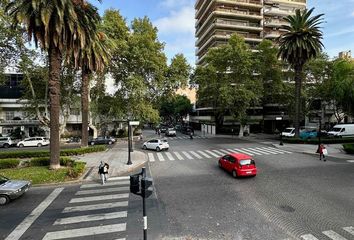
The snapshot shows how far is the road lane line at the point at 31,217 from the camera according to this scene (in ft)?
29.3

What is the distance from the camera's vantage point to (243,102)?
44250 millimetres

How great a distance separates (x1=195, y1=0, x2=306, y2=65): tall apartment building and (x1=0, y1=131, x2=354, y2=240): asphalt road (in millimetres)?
52170

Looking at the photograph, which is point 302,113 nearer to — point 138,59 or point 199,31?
point 138,59

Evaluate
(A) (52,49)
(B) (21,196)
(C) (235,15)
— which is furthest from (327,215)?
(C) (235,15)

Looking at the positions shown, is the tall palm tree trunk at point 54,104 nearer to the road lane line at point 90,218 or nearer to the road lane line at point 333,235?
the road lane line at point 90,218

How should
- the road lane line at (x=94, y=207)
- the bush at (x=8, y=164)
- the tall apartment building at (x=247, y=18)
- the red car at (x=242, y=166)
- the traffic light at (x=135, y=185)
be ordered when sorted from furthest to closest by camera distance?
the tall apartment building at (x=247, y=18) → the bush at (x=8, y=164) → the red car at (x=242, y=166) → the road lane line at (x=94, y=207) → the traffic light at (x=135, y=185)

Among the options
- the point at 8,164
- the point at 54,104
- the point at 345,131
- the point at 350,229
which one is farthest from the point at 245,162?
the point at 345,131

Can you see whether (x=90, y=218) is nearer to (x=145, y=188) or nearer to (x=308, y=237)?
(x=145, y=188)

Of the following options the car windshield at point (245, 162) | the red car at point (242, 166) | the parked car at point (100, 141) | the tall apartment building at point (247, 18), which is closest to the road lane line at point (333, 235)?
the red car at point (242, 166)

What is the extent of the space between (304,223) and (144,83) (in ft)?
96.8

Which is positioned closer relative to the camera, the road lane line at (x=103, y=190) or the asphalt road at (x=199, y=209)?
the asphalt road at (x=199, y=209)

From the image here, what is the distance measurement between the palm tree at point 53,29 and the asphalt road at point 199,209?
6241 millimetres

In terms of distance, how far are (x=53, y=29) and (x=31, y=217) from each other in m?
12.5

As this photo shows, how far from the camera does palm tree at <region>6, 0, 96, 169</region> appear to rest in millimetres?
16016
